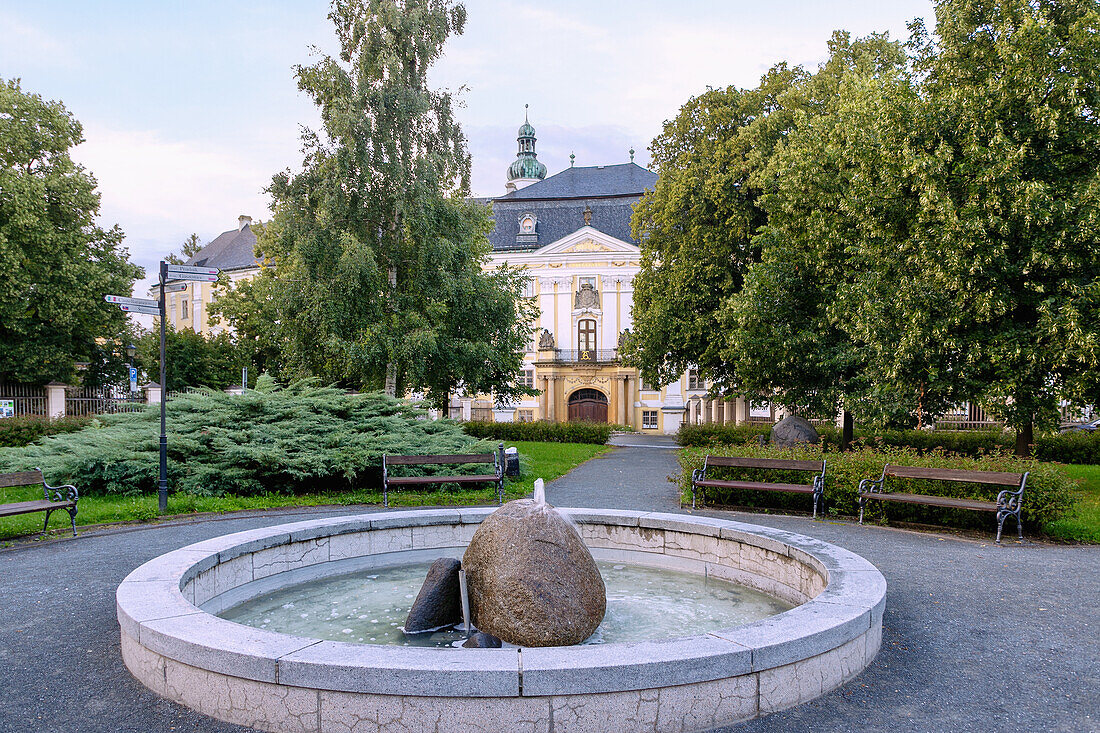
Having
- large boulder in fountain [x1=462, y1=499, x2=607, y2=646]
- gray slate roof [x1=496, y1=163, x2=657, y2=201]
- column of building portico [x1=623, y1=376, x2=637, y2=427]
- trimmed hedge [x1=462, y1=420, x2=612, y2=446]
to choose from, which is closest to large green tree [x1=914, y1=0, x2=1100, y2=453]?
large boulder in fountain [x1=462, y1=499, x2=607, y2=646]

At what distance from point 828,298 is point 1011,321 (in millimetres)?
4828

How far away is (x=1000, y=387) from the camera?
13.6 meters

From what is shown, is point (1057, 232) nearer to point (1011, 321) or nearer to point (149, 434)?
point (1011, 321)

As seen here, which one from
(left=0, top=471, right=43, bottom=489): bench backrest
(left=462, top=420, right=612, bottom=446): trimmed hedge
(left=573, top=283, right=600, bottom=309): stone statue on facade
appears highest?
(left=573, top=283, right=600, bottom=309): stone statue on facade

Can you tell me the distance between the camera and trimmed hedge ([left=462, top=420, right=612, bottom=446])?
29641mm

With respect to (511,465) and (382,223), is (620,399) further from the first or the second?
(511,465)

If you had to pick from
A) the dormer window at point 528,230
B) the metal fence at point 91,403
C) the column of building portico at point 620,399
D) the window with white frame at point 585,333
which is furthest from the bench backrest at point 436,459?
the dormer window at point 528,230

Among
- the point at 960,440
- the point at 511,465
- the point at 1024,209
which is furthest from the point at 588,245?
the point at 1024,209

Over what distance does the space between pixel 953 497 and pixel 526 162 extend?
2430 inches

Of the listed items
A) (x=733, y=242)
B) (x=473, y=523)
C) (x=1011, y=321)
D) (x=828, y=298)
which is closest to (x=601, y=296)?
(x=733, y=242)

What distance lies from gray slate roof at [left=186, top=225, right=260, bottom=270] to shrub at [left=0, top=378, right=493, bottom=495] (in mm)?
47945

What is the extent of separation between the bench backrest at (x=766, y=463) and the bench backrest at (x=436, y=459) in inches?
147

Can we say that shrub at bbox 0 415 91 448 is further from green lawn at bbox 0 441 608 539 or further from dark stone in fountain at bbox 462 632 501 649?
Result: dark stone in fountain at bbox 462 632 501 649

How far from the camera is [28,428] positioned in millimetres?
21094
